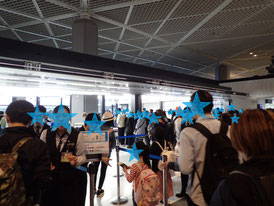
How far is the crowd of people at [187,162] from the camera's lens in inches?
31.3

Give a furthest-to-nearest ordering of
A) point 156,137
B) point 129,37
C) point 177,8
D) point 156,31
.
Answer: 1. point 129,37
2. point 156,31
3. point 177,8
4. point 156,137

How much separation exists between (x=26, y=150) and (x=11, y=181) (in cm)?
24

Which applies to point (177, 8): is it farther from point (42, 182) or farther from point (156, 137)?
point (42, 182)

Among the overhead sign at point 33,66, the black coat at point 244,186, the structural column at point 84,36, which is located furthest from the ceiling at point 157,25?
the black coat at point 244,186

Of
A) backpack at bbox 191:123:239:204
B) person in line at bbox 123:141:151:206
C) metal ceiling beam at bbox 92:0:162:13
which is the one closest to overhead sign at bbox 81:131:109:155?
person in line at bbox 123:141:151:206

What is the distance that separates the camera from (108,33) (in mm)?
7980

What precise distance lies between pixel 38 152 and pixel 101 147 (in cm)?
121

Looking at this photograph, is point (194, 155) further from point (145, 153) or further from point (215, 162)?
point (145, 153)

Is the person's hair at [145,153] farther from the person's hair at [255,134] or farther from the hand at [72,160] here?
the person's hair at [255,134]

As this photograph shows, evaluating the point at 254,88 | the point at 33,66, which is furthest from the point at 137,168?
the point at 254,88

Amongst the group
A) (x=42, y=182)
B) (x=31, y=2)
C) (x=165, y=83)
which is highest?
(x=31, y=2)

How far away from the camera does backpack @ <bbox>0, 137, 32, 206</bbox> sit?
1.23 metres

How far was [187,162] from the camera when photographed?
1.59 metres

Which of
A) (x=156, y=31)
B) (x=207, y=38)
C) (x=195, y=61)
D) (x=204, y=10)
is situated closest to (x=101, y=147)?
(x=204, y=10)
